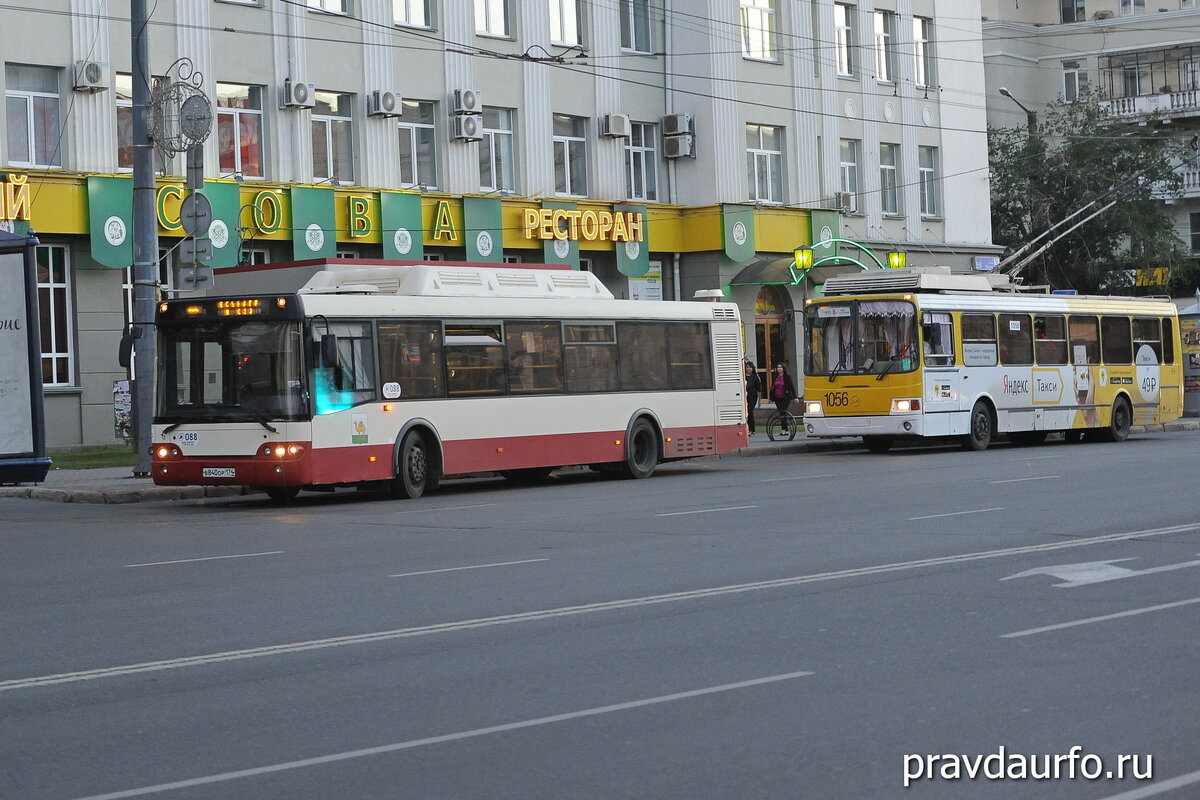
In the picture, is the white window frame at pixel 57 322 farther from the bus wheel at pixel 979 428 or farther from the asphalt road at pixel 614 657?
the bus wheel at pixel 979 428

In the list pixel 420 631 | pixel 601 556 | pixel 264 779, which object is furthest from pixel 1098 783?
pixel 601 556

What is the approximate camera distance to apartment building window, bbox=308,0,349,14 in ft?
115

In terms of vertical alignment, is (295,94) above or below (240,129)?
above

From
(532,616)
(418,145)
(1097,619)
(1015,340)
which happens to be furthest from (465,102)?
(1097,619)

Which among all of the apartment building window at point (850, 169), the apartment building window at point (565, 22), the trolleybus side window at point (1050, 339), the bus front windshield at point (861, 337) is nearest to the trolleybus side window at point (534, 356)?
the bus front windshield at point (861, 337)

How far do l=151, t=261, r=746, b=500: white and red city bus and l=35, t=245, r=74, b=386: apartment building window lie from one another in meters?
8.97

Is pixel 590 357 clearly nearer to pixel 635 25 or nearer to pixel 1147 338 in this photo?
pixel 1147 338

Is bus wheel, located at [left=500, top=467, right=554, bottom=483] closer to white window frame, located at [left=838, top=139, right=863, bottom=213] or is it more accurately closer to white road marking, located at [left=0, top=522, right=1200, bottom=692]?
white road marking, located at [left=0, top=522, right=1200, bottom=692]

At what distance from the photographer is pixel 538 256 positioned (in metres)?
39.2

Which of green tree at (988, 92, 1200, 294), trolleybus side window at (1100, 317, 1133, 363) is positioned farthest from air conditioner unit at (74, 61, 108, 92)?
green tree at (988, 92, 1200, 294)

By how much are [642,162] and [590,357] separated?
17.7 metres

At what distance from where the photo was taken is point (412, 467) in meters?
22.2

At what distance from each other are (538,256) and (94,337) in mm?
11365

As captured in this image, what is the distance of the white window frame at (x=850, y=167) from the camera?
46375mm
